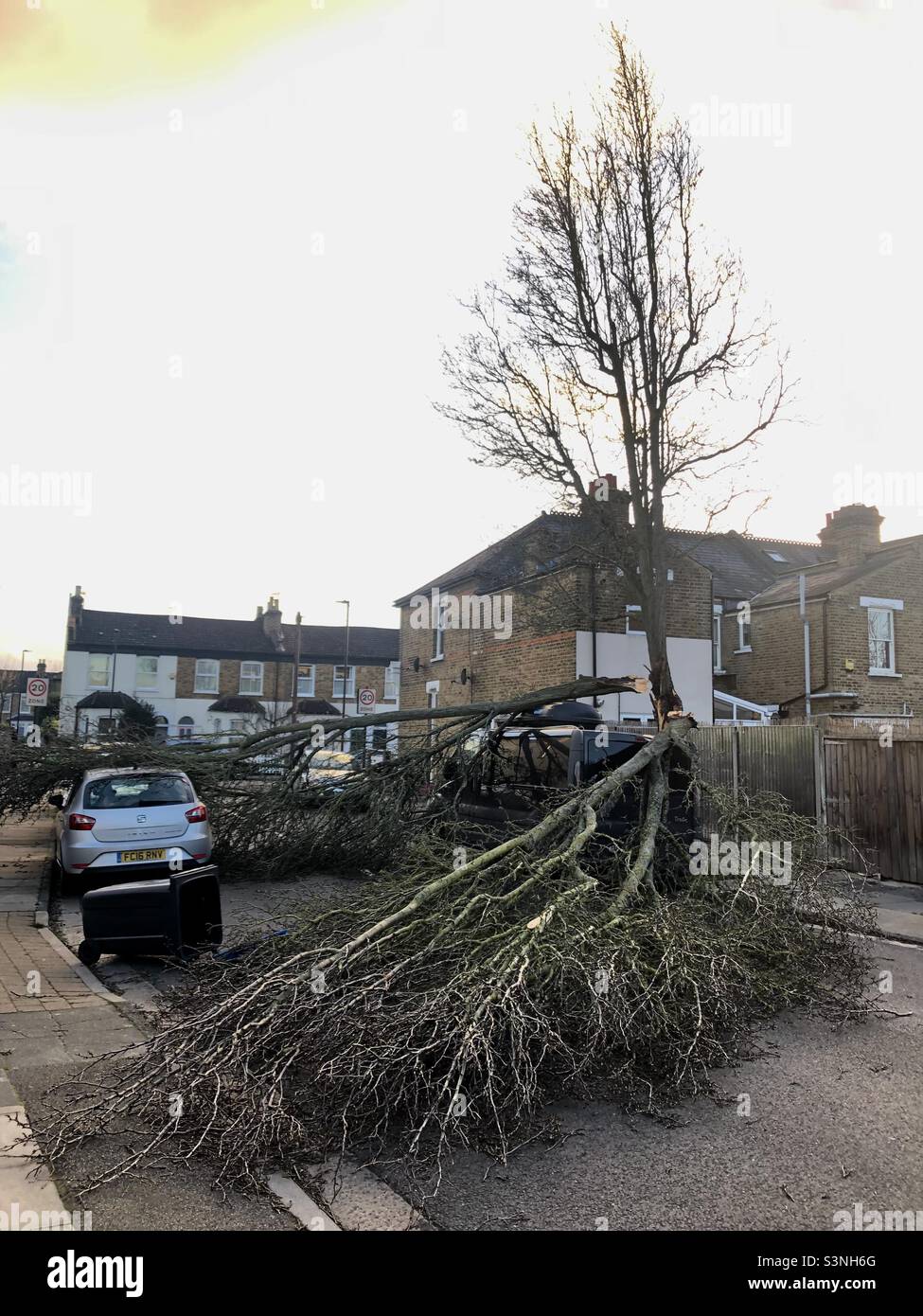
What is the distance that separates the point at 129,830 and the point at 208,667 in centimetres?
4312

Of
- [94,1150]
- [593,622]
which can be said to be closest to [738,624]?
[593,622]

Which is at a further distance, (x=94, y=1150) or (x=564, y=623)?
(x=564, y=623)

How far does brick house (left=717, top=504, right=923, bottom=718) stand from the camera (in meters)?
23.3

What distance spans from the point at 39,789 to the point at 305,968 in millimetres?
9122

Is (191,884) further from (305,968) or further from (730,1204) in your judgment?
(730,1204)

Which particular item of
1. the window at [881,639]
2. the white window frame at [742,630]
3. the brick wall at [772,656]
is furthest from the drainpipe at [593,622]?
the window at [881,639]

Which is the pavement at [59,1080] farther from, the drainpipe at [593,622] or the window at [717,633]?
the window at [717,633]

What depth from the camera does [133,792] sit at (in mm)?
10930

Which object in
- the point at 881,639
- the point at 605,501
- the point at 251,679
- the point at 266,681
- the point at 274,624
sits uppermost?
the point at 605,501

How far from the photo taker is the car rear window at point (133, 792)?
10766mm

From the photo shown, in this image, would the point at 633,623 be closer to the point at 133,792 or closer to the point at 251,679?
the point at 133,792

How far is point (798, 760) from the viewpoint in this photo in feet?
44.4

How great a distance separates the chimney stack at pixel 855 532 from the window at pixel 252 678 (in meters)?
34.8
